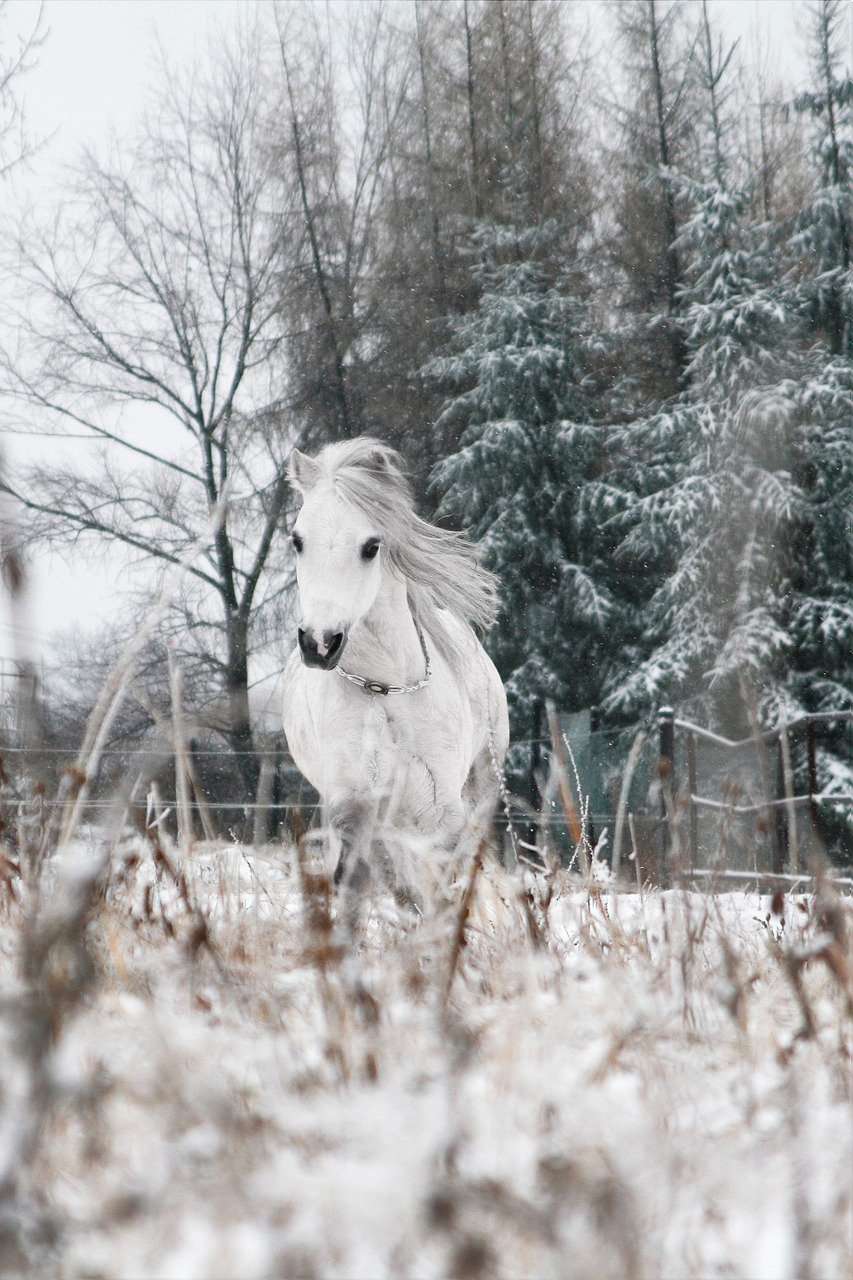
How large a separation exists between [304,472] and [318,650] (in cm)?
108

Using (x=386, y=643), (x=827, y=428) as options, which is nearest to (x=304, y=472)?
(x=386, y=643)

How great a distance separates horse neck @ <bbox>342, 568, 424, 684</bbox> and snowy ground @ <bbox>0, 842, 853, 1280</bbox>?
95.9 inches

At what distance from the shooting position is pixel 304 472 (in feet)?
15.4

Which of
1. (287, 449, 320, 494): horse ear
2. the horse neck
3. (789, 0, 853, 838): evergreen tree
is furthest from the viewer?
(789, 0, 853, 838): evergreen tree

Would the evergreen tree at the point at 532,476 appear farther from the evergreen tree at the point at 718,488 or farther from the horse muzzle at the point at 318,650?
the horse muzzle at the point at 318,650

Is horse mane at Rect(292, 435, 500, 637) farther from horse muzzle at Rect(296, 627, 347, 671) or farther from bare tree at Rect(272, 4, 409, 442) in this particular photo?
bare tree at Rect(272, 4, 409, 442)

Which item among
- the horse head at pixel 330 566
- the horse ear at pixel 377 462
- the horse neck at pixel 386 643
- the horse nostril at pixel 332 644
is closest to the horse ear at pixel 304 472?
the horse head at pixel 330 566

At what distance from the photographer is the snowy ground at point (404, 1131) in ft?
3.44

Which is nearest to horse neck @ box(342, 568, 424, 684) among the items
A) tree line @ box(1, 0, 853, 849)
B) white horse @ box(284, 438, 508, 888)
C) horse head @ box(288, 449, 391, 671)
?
white horse @ box(284, 438, 508, 888)

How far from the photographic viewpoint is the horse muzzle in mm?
3900

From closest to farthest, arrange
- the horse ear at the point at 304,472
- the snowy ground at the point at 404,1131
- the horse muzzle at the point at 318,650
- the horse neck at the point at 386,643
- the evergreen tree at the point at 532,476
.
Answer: the snowy ground at the point at 404,1131
the horse muzzle at the point at 318,650
the horse neck at the point at 386,643
the horse ear at the point at 304,472
the evergreen tree at the point at 532,476

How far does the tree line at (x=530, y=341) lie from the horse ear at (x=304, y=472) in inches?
466

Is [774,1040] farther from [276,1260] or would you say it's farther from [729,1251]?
[276,1260]

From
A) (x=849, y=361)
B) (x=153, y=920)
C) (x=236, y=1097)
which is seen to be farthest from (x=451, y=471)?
(x=236, y=1097)
